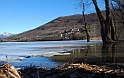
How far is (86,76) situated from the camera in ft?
21.5

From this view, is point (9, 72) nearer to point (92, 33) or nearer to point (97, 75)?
point (97, 75)

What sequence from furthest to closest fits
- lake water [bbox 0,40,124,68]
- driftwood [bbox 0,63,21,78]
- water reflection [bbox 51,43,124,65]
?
lake water [bbox 0,40,124,68] < water reflection [bbox 51,43,124,65] < driftwood [bbox 0,63,21,78]

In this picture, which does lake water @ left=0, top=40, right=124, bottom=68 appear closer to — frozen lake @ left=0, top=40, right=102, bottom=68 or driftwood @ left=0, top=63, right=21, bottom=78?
frozen lake @ left=0, top=40, right=102, bottom=68

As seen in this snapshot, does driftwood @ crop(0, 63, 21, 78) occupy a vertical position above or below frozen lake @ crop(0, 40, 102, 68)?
above

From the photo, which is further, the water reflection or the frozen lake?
the frozen lake

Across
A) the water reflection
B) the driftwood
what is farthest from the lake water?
the driftwood

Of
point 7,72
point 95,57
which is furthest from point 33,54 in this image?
point 7,72

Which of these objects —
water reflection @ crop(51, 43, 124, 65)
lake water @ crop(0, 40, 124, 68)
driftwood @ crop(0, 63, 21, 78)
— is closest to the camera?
driftwood @ crop(0, 63, 21, 78)

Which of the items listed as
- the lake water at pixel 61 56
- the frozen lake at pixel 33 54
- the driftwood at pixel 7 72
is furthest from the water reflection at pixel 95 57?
the driftwood at pixel 7 72

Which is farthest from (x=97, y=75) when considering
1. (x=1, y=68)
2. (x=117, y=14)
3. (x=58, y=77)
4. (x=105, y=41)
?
(x=117, y=14)

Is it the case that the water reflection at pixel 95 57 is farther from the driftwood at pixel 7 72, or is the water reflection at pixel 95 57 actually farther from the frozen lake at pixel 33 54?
the driftwood at pixel 7 72

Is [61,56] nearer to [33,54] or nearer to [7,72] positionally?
[33,54]

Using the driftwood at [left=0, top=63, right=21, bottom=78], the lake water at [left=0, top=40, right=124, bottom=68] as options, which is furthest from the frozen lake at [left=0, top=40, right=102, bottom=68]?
the driftwood at [left=0, top=63, right=21, bottom=78]

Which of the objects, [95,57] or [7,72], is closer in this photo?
[7,72]
